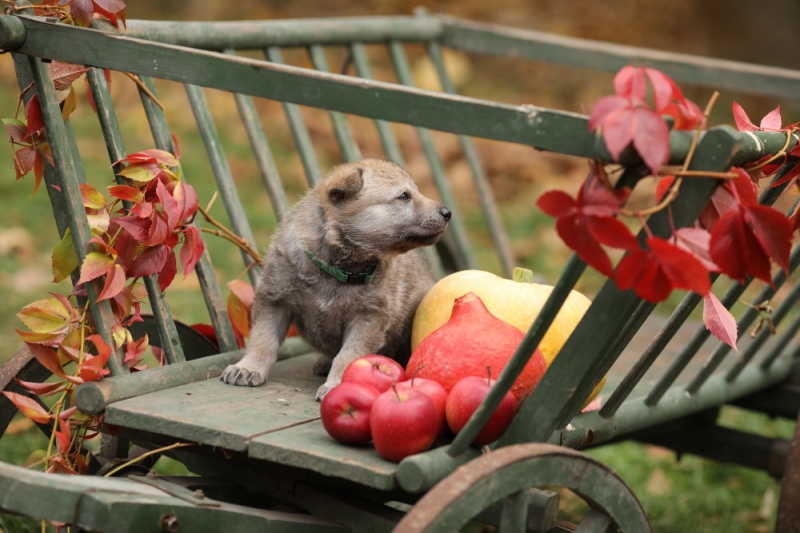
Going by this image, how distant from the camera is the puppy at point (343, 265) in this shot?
260cm

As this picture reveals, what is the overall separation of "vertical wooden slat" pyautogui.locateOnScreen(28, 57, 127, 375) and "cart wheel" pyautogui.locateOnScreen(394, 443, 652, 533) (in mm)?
940

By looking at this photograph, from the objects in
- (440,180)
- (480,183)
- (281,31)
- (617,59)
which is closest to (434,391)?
(281,31)

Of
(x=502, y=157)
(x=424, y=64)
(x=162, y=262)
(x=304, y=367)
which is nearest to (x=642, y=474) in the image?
(x=304, y=367)

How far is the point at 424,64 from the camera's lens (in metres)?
7.23

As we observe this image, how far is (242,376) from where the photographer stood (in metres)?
2.46

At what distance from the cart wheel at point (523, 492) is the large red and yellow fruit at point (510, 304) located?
1.40 feet

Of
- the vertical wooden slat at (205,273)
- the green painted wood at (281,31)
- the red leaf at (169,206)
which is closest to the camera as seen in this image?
the red leaf at (169,206)

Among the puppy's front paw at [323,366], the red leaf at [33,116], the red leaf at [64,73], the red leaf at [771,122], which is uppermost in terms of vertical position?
the red leaf at [64,73]

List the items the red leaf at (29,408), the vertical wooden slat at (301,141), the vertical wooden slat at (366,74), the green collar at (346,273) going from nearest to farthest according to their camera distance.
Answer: the red leaf at (29,408)
the green collar at (346,273)
the vertical wooden slat at (301,141)
the vertical wooden slat at (366,74)

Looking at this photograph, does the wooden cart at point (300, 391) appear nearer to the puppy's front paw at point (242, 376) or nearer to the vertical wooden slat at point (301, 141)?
the puppy's front paw at point (242, 376)

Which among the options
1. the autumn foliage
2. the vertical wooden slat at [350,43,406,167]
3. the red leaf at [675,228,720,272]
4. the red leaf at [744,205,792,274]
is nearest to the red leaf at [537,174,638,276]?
the autumn foliage

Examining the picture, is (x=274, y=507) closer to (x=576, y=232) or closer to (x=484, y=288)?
(x=484, y=288)

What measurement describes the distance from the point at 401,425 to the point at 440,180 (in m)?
2.26

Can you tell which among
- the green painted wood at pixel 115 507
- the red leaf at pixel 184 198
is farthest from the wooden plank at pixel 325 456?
the red leaf at pixel 184 198
